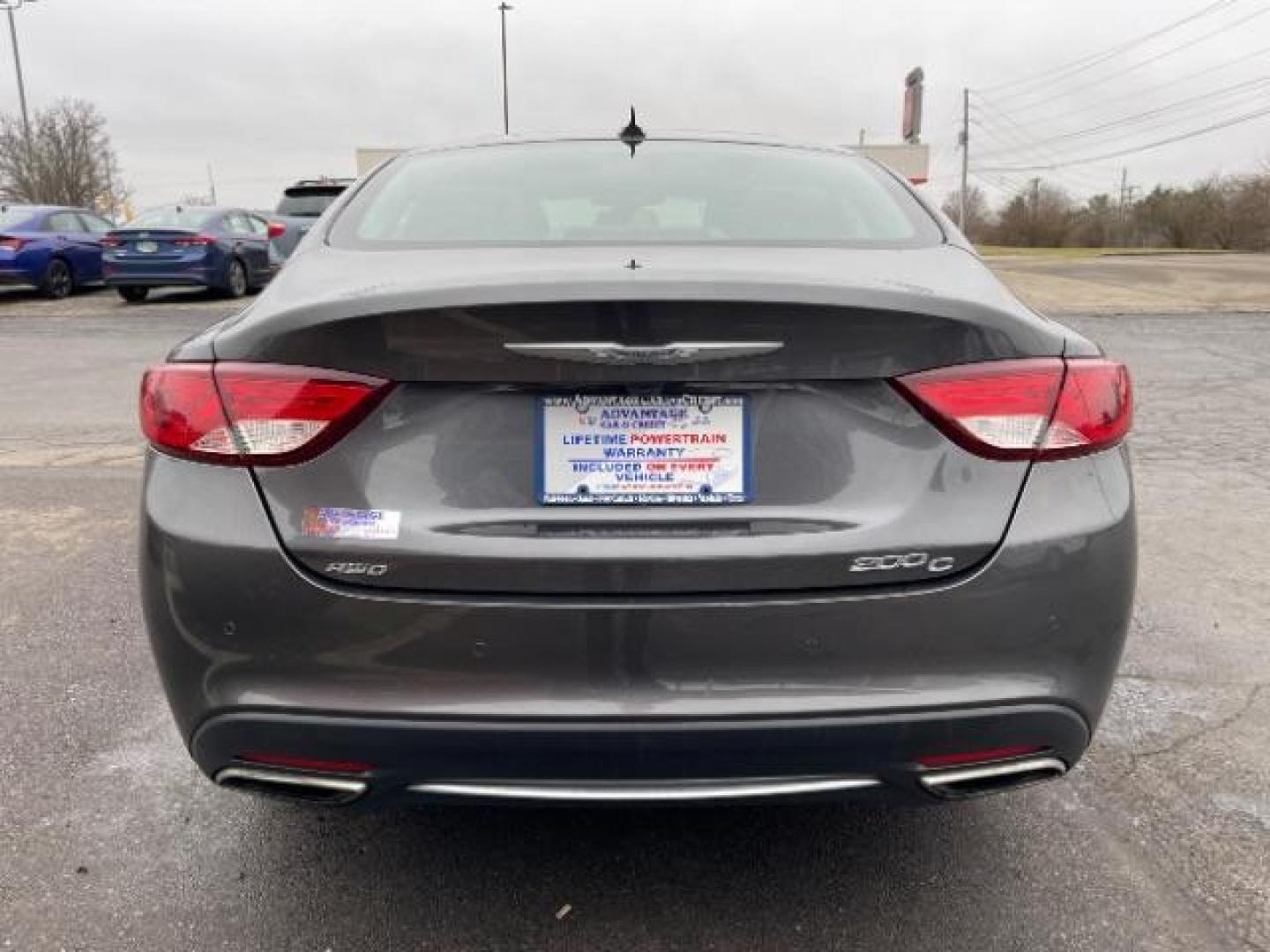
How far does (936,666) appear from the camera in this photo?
1.80 meters

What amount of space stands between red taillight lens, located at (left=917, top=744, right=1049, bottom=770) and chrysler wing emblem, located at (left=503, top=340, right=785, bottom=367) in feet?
2.63

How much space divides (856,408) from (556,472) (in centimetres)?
53

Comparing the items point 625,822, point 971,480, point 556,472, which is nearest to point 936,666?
point 971,480

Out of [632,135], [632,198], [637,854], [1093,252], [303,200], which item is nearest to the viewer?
[637,854]

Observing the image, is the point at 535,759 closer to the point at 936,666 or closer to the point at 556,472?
the point at 556,472

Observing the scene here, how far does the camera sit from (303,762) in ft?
6.13

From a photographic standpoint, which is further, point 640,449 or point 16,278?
point 16,278

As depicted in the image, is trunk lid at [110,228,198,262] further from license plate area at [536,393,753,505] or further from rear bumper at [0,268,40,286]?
license plate area at [536,393,753,505]

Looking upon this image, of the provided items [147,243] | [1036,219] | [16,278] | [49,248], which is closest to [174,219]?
[147,243]

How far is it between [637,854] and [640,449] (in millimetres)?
1127

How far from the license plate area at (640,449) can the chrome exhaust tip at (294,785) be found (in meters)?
0.64

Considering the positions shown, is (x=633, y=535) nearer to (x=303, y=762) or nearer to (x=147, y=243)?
(x=303, y=762)

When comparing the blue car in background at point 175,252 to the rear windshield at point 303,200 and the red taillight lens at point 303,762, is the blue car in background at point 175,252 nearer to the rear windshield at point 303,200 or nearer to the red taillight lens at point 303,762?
the rear windshield at point 303,200

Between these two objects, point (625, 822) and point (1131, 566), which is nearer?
point (1131, 566)
